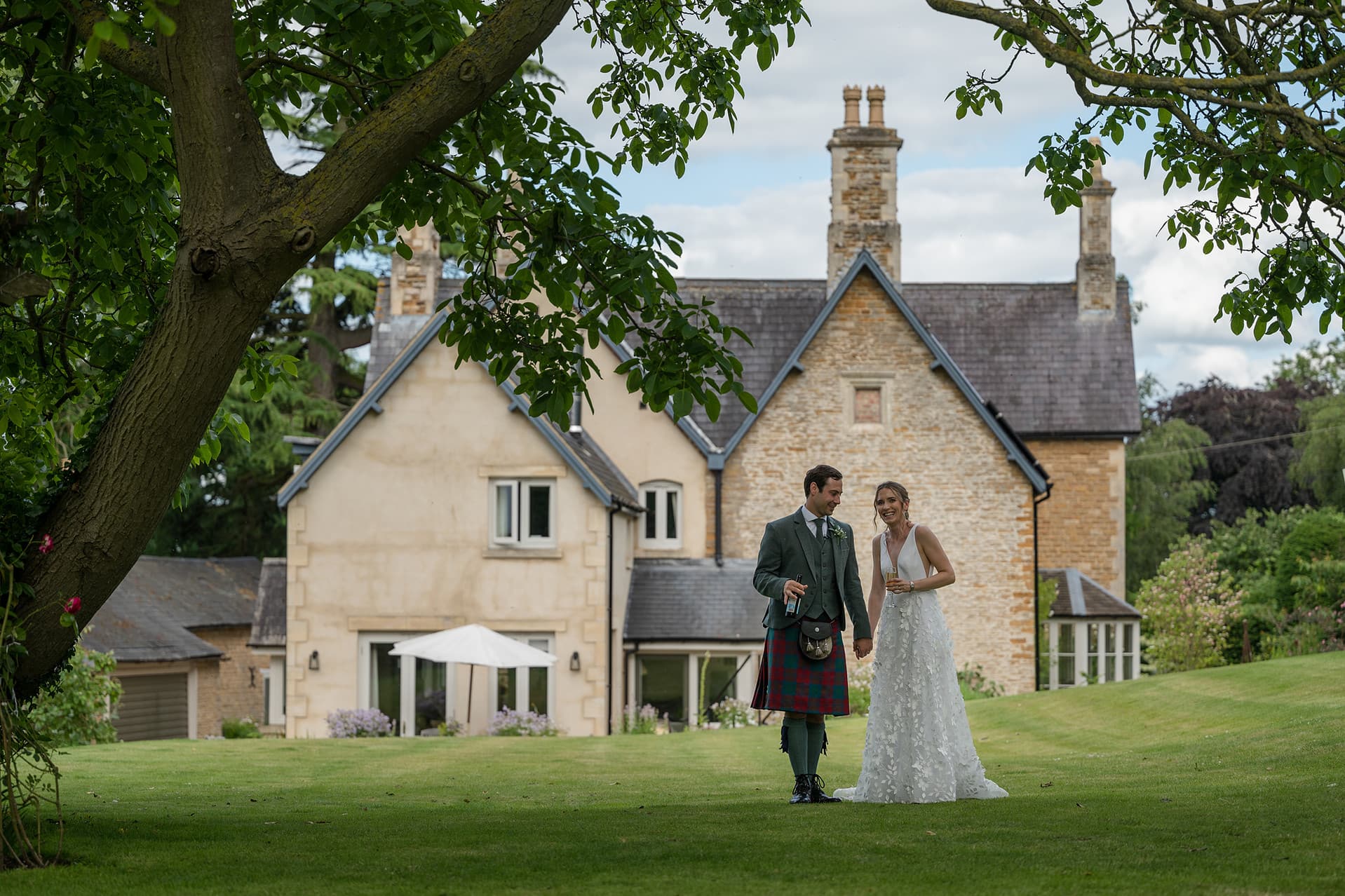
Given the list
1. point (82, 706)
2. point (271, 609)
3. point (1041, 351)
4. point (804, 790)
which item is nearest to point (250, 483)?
point (271, 609)

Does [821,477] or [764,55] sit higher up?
[764,55]

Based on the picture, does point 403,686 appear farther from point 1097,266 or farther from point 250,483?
point 1097,266

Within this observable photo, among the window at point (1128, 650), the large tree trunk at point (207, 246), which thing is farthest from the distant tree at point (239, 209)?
the window at point (1128, 650)

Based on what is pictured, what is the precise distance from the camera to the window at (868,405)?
32.7 meters

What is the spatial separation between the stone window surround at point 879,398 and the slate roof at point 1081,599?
5.93m

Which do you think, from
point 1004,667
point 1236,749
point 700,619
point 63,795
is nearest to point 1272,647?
point 1004,667

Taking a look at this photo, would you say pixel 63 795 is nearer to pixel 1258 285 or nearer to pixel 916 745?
pixel 916 745

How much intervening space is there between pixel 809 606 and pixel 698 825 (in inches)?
66.8

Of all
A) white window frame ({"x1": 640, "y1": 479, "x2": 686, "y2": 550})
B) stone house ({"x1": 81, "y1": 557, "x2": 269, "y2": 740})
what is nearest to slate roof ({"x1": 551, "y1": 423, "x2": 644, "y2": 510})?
white window frame ({"x1": 640, "y1": 479, "x2": 686, "y2": 550})

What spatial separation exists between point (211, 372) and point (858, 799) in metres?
5.13

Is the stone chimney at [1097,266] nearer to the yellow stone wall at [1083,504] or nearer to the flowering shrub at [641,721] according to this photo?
the yellow stone wall at [1083,504]

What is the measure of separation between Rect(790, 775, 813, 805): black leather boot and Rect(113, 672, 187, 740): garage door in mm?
29639

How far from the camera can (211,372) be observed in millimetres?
7711

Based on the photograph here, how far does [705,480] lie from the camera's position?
32812mm
